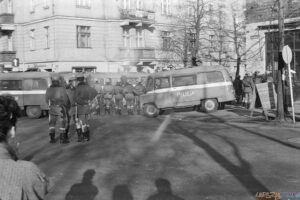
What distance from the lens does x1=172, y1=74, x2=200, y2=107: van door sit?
1848 centimetres

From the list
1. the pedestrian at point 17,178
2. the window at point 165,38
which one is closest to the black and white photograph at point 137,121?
the pedestrian at point 17,178

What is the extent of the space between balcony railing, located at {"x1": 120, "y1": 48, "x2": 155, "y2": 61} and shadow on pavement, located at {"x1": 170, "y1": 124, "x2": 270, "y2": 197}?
25.5 m

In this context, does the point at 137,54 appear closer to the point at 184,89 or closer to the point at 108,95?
the point at 108,95

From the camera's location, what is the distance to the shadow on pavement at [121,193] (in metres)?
6.02

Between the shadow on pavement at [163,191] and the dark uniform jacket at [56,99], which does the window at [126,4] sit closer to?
the dark uniform jacket at [56,99]

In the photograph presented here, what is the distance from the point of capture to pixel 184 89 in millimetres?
18484

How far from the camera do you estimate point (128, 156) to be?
9.04 meters

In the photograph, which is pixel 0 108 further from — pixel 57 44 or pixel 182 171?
pixel 57 44

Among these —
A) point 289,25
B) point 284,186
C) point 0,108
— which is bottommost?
point 284,186

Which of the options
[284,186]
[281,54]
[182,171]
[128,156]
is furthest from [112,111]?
[284,186]

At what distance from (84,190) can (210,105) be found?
12886 millimetres

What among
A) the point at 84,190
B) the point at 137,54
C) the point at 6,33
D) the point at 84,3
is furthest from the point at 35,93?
the point at 6,33

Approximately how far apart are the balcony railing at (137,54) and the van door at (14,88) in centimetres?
1753

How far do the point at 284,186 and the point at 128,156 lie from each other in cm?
372
